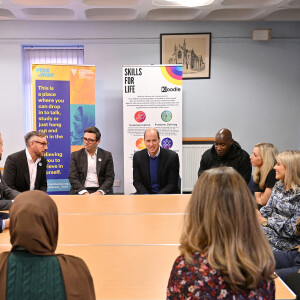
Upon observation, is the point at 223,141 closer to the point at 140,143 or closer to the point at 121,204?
the point at 121,204

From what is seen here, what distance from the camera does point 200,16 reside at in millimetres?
5391

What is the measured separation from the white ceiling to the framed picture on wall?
0.28 metres

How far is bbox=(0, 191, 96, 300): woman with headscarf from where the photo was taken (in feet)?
3.59

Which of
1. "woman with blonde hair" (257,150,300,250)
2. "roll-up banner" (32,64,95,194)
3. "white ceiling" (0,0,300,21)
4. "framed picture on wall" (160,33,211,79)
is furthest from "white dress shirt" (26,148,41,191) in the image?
"framed picture on wall" (160,33,211,79)

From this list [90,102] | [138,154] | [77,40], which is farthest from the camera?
[77,40]

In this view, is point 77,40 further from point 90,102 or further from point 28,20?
point 90,102

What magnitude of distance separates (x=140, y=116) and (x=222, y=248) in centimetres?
432

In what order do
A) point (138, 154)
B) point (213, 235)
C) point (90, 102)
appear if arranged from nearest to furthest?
point (213, 235)
point (138, 154)
point (90, 102)

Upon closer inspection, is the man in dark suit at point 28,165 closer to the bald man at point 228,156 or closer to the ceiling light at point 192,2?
the bald man at point 228,156

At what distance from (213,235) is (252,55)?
5285mm

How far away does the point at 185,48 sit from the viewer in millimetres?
5727

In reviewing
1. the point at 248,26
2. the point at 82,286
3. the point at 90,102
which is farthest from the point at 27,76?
the point at 82,286

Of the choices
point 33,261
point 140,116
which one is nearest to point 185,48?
point 140,116

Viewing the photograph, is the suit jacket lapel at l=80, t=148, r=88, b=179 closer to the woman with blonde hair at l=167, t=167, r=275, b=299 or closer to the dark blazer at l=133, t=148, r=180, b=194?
the dark blazer at l=133, t=148, r=180, b=194
